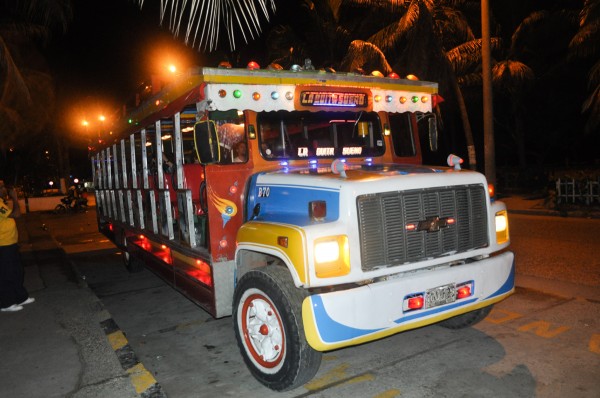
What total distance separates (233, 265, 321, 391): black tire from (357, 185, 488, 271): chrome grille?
2.24 feet

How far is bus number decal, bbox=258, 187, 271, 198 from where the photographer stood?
458 centimetres

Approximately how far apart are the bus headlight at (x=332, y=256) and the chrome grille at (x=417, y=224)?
0.53ft

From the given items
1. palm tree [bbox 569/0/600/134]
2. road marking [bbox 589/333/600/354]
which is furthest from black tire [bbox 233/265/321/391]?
palm tree [bbox 569/0/600/134]

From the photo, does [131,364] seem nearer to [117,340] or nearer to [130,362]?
[130,362]

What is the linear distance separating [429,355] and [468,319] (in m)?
0.70

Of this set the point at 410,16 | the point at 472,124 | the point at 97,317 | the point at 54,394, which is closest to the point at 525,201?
Result: the point at 410,16

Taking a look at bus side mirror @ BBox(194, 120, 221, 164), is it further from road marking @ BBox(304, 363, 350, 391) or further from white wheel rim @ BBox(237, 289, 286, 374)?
road marking @ BBox(304, 363, 350, 391)

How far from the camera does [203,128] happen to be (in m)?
4.30

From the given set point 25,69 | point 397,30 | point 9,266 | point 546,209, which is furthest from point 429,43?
point 25,69

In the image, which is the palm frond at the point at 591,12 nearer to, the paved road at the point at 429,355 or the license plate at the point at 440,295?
the paved road at the point at 429,355

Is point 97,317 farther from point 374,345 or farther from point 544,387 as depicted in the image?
point 544,387

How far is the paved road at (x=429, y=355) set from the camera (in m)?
3.96

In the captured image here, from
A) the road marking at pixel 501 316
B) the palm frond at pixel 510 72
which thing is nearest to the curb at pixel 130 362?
the road marking at pixel 501 316

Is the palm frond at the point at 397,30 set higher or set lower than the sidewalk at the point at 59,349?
higher
